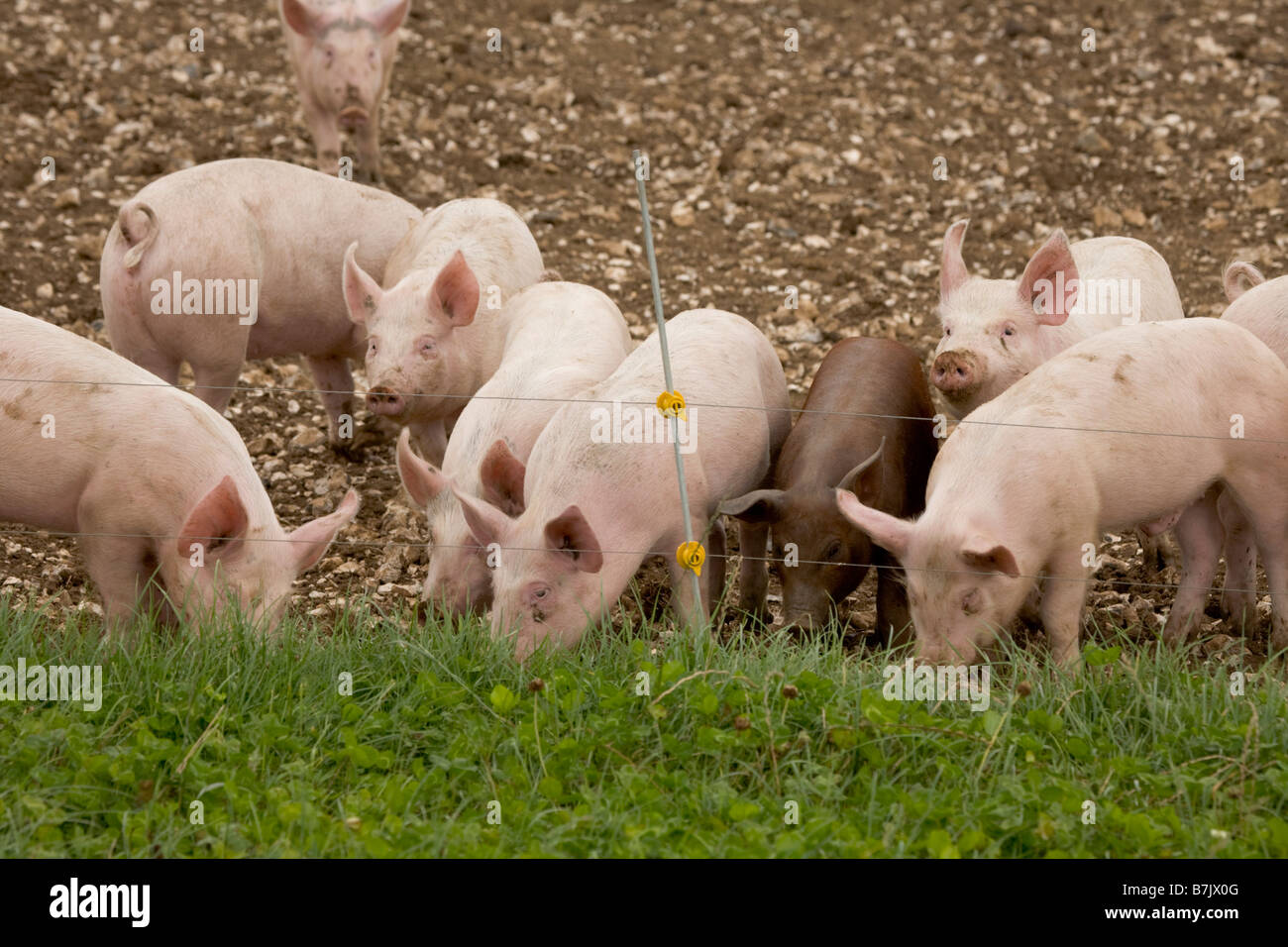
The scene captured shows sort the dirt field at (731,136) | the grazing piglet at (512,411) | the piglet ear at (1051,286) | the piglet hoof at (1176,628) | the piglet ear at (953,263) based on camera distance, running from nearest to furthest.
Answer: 1. the grazing piglet at (512,411)
2. the piglet hoof at (1176,628)
3. the piglet ear at (1051,286)
4. the piglet ear at (953,263)
5. the dirt field at (731,136)

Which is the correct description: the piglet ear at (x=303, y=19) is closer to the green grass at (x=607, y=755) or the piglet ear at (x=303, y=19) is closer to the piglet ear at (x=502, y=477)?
the piglet ear at (x=502, y=477)

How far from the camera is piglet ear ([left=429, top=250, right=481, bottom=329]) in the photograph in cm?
578

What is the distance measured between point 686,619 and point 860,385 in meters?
1.11

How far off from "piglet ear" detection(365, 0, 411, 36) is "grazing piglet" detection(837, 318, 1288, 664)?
511 centimetres

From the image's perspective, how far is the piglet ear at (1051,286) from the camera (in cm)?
545

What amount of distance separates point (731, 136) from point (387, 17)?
7.49ft

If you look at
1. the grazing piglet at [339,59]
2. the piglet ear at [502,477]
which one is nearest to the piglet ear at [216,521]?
the piglet ear at [502,477]

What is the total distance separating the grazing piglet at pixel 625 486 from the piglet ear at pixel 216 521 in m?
0.62

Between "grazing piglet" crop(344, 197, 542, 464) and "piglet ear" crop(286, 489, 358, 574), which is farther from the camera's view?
"grazing piglet" crop(344, 197, 542, 464)

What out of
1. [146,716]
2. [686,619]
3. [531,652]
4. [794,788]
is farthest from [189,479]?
[794,788]

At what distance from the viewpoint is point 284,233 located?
6.42m

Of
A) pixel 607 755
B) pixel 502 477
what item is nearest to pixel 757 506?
pixel 502 477

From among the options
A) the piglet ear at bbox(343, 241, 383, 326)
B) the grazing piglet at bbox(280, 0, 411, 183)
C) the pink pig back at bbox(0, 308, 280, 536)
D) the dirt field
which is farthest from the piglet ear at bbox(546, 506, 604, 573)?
the grazing piglet at bbox(280, 0, 411, 183)

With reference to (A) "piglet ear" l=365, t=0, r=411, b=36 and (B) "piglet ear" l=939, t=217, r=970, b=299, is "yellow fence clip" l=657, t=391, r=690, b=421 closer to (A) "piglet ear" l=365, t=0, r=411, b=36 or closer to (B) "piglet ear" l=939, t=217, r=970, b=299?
(B) "piglet ear" l=939, t=217, r=970, b=299
